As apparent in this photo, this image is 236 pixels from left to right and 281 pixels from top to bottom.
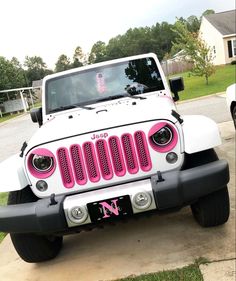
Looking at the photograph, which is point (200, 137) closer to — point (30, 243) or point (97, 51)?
point (30, 243)

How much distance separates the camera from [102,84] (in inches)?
201

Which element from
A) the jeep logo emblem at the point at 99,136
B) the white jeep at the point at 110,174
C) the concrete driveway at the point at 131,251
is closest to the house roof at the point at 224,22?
the concrete driveway at the point at 131,251

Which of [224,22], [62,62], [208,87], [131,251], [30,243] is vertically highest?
[30,243]

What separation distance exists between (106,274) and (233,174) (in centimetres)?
271

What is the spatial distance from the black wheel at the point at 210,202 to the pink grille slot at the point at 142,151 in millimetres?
392

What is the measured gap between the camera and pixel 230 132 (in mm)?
8641

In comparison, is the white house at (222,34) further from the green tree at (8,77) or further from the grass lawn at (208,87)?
the green tree at (8,77)

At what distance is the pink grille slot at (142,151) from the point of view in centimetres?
351

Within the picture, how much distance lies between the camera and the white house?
135 ft

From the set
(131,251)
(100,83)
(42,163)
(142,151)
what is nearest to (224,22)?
(100,83)

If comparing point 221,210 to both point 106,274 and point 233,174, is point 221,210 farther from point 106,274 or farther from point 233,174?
point 233,174

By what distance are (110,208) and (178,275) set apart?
2.68 ft

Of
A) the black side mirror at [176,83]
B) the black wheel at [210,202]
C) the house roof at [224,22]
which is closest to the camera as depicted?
the black wheel at [210,202]

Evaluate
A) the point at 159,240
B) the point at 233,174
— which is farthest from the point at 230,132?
the point at 159,240
